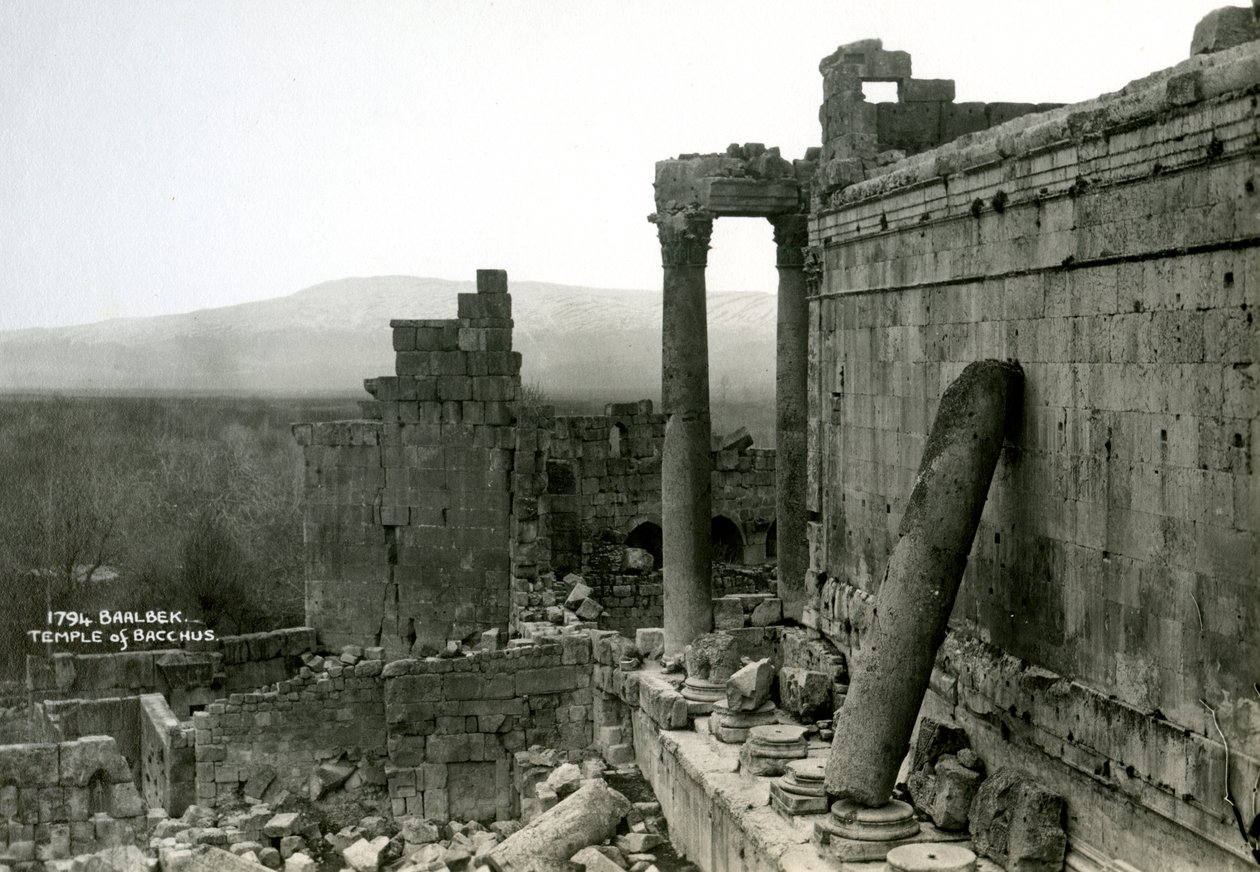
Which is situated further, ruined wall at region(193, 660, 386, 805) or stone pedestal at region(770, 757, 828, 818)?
ruined wall at region(193, 660, 386, 805)

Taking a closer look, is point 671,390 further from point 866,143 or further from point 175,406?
point 175,406

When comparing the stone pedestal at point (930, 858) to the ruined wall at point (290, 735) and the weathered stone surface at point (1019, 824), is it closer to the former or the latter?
the weathered stone surface at point (1019, 824)

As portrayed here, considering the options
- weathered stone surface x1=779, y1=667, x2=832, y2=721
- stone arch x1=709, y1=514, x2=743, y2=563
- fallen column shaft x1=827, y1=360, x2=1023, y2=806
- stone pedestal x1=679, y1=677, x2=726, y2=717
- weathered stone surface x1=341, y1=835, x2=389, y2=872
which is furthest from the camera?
stone arch x1=709, y1=514, x2=743, y2=563

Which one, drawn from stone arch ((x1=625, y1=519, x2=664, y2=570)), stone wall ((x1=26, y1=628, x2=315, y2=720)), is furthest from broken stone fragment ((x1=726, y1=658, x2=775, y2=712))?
stone arch ((x1=625, y1=519, x2=664, y2=570))

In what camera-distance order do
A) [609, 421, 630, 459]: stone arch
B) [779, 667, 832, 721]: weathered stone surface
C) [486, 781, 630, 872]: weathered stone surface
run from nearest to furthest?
1. [486, 781, 630, 872]: weathered stone surface
2. [779, 667, 832, 721]: weathered stone surface
3. [609, 421, 630, 459]: stone arch

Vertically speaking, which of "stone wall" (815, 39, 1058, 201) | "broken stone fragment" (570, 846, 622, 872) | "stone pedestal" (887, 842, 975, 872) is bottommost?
"broken stone fragment" (570, 846, 622, 872)

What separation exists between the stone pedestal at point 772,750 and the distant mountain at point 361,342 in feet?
237

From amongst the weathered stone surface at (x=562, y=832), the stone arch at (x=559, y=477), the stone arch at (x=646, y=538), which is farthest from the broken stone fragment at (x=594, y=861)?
the stone arch at (x=646, y=538)

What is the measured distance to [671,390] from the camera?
51.8ft

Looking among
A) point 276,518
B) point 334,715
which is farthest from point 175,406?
point 334,715

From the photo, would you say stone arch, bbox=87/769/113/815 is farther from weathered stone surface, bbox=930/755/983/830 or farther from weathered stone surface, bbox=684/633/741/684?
weathered stone surface, bbox=930/755/983/830

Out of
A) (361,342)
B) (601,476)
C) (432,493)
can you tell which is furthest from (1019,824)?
(361,342)

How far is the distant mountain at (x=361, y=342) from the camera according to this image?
92000 mm

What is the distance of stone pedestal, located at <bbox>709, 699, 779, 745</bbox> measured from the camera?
43.8ft
